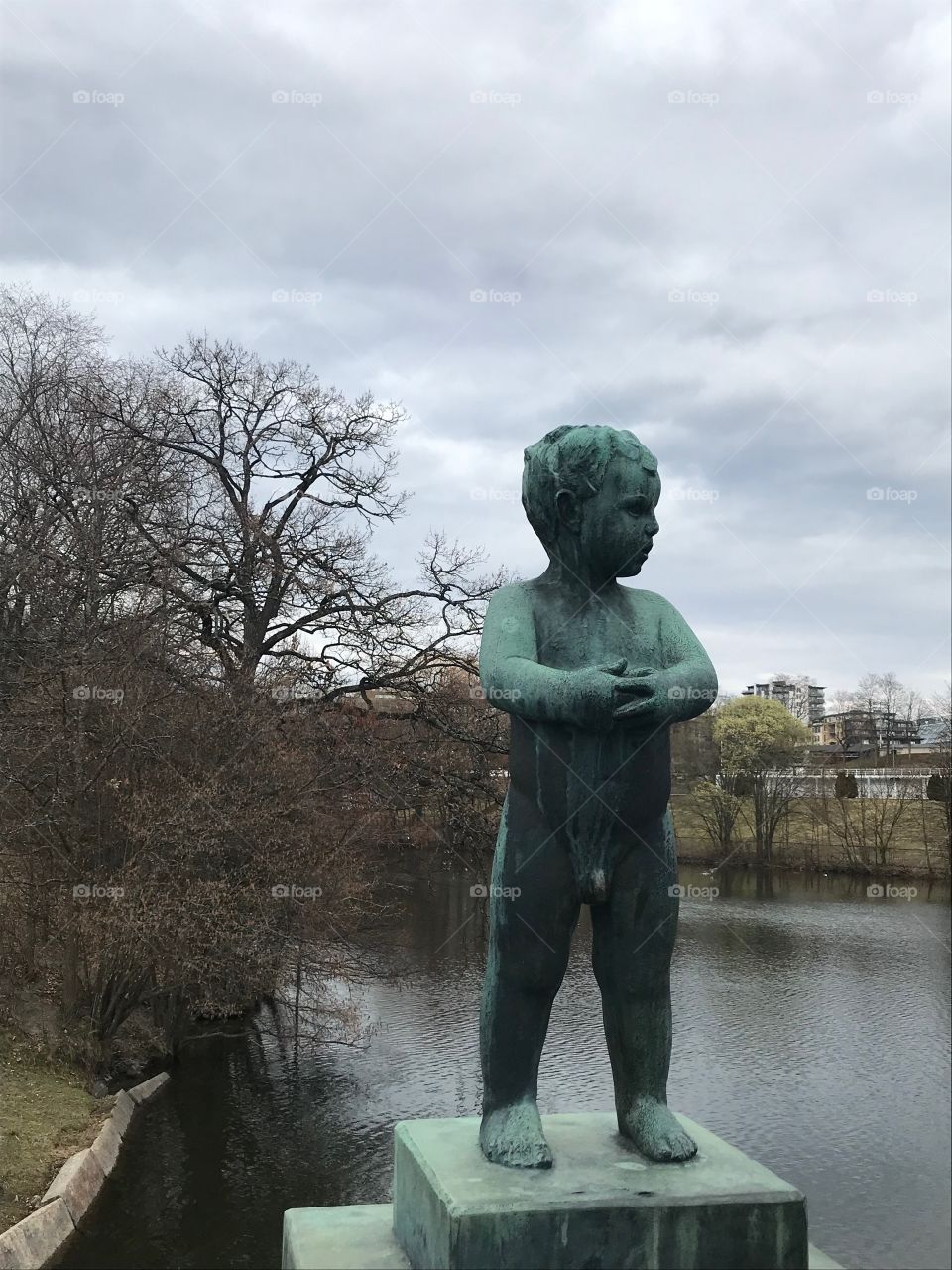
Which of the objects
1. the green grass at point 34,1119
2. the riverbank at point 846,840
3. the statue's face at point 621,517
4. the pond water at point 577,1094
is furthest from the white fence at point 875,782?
the statue's face at point 621,517

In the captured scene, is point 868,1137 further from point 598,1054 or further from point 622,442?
point 622,442

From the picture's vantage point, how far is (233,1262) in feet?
30.6

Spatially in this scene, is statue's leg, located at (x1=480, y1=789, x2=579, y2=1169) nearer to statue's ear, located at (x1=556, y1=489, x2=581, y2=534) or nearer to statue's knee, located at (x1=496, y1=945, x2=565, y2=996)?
statue's knee, located at (x1=496, y1=945, x2=565, y2=996)

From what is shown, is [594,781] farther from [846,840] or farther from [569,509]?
[846,840]

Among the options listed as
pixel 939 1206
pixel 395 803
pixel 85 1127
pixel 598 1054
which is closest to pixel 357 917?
pixel 395 803

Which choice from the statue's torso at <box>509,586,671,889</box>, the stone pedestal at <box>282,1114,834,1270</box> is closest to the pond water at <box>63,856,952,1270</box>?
the stone pedestal at <box>282,1114,834,1270</box>

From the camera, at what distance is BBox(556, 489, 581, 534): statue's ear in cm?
392

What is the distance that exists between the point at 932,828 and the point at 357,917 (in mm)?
26218

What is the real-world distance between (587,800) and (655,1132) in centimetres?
110

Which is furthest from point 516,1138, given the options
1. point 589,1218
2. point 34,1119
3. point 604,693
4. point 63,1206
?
point 34,1119

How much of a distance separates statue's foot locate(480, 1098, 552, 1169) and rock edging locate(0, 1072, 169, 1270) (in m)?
6.55

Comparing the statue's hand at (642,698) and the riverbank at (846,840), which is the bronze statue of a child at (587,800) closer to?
the statue's hand at (642,698)

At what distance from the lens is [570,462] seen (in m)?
3.89

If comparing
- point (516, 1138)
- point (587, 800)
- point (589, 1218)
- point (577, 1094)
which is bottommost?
point (577, 1094)
